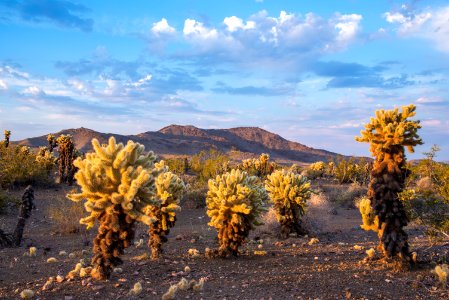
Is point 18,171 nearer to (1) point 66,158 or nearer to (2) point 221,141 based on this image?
(1) point 66,158

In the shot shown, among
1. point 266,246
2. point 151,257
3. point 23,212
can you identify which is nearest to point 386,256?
point 266,246

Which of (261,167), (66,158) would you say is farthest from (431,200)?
(261,167)

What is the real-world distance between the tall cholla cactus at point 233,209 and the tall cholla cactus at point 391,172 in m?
2.63

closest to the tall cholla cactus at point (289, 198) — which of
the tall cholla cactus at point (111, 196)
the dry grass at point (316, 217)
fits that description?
the dry grass at point (316, 217)

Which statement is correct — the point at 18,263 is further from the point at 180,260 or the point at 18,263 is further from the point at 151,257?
the point at 180,260

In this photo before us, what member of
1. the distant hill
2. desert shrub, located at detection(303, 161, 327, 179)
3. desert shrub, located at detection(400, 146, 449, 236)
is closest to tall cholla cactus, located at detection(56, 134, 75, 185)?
desert shrub, located at detection(303, 161, 327, 179)

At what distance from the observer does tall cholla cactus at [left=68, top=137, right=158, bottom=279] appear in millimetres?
7062

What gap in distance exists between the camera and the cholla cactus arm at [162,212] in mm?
9347

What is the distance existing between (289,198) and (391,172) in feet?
14.1

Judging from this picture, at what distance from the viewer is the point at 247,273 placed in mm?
8234

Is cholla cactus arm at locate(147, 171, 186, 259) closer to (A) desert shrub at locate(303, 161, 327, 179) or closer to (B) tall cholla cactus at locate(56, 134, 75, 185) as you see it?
(B) tall cholla cactus at locate(56, 134, 75, 185)

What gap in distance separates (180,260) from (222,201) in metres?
1.58

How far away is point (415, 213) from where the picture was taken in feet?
28.0

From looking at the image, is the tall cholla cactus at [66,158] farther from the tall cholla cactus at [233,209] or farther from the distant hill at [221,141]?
the distant hill at [221,141]
